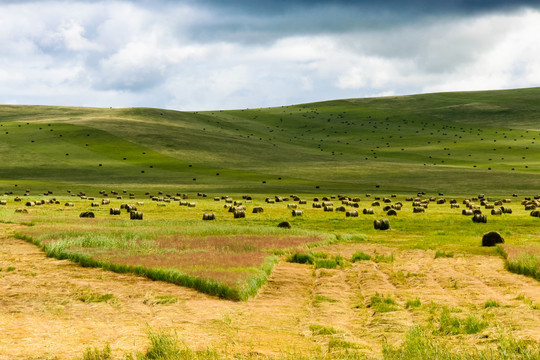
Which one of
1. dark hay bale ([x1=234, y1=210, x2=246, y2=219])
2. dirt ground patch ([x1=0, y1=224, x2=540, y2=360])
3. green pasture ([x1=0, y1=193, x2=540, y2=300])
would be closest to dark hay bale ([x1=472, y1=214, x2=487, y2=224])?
green pasture ([x1=0, y1=193, x2=540, y2=300])

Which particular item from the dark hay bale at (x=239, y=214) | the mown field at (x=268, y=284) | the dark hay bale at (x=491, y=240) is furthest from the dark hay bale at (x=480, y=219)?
the dark hay bale at (x=239, y=214)

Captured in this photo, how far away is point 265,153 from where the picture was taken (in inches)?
5846

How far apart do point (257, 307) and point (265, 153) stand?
130287 millimetres

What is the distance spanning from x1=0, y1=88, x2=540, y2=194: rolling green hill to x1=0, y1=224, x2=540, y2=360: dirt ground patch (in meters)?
73.0

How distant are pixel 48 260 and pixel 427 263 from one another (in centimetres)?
1895

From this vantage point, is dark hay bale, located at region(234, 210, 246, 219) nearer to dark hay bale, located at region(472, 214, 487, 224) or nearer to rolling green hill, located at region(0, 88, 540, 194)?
dark hay bale, located at region(472, 214, 487, 224)

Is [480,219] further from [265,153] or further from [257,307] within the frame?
[265,153]

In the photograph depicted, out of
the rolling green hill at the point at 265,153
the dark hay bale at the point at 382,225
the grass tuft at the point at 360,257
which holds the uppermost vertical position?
the rolling green hill at the point at 265,153

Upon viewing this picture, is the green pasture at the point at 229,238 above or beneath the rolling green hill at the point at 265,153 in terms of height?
beneath

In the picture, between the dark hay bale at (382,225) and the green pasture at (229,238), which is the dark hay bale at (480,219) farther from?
the dark hay bale at (382,225)

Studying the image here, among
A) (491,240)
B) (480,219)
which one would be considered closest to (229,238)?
(491,240)

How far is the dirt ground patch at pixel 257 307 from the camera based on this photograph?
1427 centimetres

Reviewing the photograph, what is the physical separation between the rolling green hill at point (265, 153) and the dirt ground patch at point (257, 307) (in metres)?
73.0

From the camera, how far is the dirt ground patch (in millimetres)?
14266
